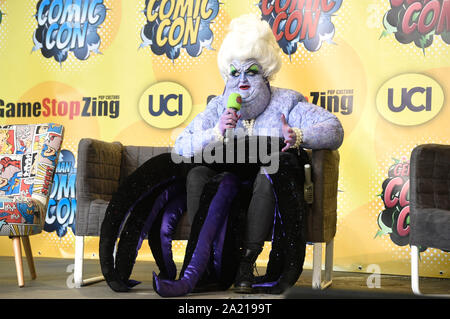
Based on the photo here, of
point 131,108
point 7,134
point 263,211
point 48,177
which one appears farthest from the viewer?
point 131,108

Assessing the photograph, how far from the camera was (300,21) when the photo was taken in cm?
423

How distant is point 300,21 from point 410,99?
940 millimetres

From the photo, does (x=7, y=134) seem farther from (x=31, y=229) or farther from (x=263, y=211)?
(x=263, y=211)

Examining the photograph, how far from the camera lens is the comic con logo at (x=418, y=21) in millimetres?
3861

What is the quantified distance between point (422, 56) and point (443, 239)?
5.29 ft

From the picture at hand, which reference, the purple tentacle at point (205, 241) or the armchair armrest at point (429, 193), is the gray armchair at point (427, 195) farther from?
the purple tentacle at point (205, 241)

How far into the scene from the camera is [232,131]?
296 cm

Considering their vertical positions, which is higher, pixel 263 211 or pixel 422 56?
pixel 422 56

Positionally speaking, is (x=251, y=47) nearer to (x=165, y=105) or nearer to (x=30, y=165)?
(x=30, y=165)

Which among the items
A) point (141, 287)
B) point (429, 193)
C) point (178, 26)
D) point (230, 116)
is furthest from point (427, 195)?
point (178, 26)

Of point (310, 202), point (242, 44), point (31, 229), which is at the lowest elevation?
point (31, 229)

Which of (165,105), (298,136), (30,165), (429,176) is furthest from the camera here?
(165,105)

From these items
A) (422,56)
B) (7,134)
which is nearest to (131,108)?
(7,134)

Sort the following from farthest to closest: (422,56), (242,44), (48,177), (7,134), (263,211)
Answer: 1. (422,56)
2. (7,134)
3. (48,177)
4. (242,44)
5. (263,211)
